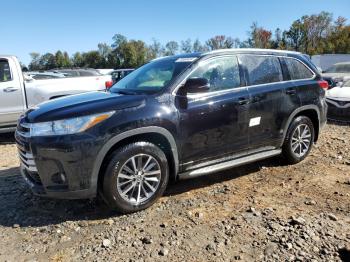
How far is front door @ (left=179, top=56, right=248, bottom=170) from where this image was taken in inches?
164

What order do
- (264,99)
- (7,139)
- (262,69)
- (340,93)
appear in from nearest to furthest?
(264,99), (262,69), (7,139), (340,93)

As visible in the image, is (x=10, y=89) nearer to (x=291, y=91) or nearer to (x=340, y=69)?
(x=291, y=91)

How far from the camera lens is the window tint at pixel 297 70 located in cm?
534

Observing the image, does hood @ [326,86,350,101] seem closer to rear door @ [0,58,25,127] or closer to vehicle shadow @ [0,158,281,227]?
vehicle shadow @ [0,158,281,227]

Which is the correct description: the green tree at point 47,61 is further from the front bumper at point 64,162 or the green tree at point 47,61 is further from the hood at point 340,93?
the front bumper at point 64,162

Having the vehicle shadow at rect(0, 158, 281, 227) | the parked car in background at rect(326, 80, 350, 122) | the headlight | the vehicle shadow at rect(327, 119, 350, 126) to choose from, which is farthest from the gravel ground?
the parked car in background at rect(326, 80, 350, 122)

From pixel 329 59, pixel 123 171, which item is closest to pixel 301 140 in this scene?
pixel 123 171

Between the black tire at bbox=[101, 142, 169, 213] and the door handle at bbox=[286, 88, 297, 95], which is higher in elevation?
the door handle at bbox=[286, 88, 297, 95]

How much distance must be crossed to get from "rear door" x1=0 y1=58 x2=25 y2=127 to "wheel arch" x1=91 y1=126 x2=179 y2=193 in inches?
185

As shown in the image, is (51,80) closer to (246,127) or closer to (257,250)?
(246,127)

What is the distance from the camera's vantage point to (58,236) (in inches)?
141

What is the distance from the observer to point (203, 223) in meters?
3.73

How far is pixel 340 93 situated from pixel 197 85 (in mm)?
6621

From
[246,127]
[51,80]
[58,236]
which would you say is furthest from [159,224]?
[51,80]
